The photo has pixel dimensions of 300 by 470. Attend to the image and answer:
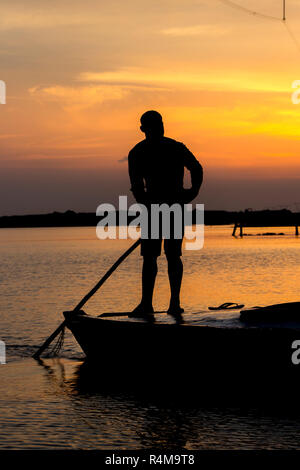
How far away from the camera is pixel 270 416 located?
8203 millimetres

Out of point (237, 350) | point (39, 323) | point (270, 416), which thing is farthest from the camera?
point (39, 323)

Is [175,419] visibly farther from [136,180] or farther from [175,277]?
[136,180]

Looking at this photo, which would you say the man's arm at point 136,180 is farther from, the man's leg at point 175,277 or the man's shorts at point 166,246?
the man's leg at point 175,277

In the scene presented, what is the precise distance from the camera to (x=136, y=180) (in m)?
10.7

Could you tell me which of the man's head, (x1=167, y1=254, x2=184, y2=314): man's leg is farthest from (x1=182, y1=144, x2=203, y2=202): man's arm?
(x1=167, y1=254, x2=184, y2=314): man's leg

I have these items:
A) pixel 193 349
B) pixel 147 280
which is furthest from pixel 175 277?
pixel 193 349

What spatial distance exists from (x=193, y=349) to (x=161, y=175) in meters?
2.46

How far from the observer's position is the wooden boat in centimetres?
858

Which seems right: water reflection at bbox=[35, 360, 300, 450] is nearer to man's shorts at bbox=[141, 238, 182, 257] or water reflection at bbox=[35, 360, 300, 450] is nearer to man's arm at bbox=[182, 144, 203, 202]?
man's shorts at bbox=[141, 238, 182, 257]

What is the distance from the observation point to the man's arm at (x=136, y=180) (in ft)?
34.9
